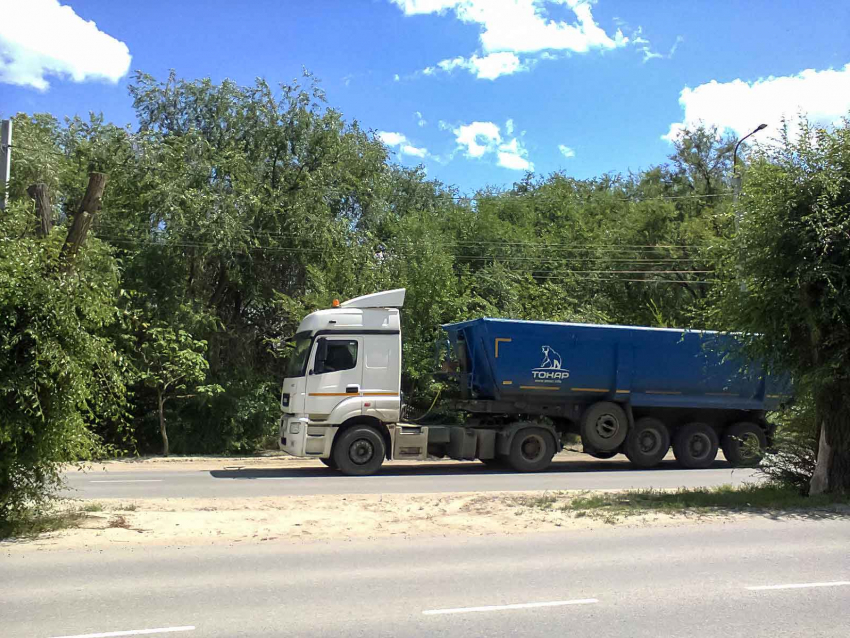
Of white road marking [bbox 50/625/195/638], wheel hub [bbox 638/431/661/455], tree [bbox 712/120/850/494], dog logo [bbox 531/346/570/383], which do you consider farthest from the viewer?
wheel hub [bbox 638/431/661/455]

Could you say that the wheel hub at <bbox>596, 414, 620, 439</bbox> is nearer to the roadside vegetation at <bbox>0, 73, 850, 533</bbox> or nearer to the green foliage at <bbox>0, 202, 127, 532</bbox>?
the roadside vegetation at <bbox>0, 73, 850, 533</bbox>

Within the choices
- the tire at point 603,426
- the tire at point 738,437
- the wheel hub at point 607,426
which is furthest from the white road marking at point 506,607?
the tire at point 738,437

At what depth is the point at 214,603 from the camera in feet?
20.7

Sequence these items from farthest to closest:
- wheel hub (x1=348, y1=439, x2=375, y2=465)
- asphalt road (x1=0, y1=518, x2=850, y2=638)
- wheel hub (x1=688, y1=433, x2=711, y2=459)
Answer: wheel hub (x1=688, y1=433, x2=711, y2=459) < wheel hub (x1=348, y1=439, x2=375, y2=465) < asphalt road (x1=0, y1=518, x2=850, y2=638)

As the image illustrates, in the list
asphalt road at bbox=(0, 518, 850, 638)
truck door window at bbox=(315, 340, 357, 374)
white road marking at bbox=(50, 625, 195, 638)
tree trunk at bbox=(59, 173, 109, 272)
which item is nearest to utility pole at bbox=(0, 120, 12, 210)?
truck door window at bbox=(315, 340, 357, 374)

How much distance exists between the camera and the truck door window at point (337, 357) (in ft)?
51.5

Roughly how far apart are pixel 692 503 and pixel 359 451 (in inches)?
275

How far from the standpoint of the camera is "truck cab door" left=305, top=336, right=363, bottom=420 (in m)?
15.5

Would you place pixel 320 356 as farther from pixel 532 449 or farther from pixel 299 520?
pixel 299 520

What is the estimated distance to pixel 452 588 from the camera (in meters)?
6.85

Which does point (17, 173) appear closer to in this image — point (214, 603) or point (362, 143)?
point (362, 143)

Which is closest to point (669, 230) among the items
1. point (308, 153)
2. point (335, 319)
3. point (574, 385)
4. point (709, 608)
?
point (308, 153)

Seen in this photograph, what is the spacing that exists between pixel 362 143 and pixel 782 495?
2012 centimetres

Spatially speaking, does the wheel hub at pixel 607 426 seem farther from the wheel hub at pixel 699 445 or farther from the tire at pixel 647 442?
the wheel hub at pixel 699 445
